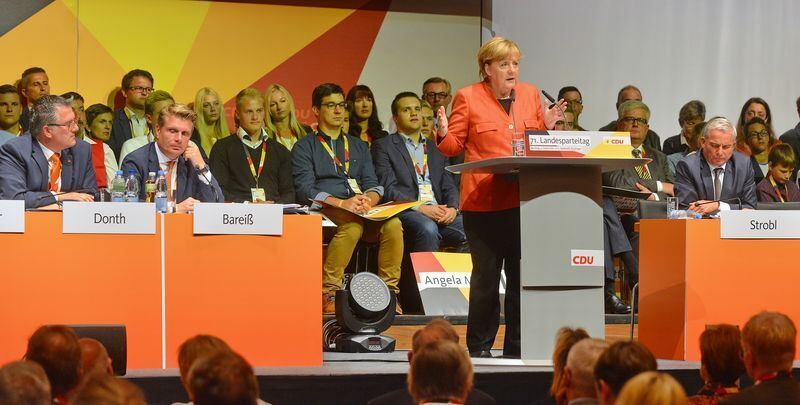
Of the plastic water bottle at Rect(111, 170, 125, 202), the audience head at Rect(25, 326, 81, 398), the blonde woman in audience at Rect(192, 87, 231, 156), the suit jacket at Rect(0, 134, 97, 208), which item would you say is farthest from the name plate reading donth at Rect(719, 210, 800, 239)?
the blonde woman in audience at Rect(192, 87, 231, 156)

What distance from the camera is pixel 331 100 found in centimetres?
767

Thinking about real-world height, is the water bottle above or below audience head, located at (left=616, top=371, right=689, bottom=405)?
above

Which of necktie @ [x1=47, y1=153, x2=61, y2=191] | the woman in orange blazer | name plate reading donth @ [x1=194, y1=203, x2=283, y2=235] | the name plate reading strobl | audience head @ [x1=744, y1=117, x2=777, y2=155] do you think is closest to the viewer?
the name plate reading strobl

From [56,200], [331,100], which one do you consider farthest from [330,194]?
[56,200]

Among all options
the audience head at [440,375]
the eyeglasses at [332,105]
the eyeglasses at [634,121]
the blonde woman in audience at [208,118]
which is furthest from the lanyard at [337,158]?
the audience head at [440,375]

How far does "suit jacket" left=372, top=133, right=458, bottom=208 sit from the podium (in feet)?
10.4

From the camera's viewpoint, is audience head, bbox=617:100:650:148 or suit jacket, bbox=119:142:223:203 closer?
suit jacket, bbox=119:142:223:203

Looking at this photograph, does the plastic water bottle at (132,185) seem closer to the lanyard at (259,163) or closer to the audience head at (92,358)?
the audience head at (92,358)

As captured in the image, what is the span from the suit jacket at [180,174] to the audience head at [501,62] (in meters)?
1.45

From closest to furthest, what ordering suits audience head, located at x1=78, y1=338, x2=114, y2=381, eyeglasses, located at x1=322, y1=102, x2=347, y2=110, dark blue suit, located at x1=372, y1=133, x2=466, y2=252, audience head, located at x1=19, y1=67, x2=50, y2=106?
audience head, located at x1=78, y1=338, x2=114, y2=381, dark blue suit, located at x1=372, y1=133, x2=466, y2=252, eyeglasses, located at x1=322, y1=102, x2=347, y2=110, audience head, located at x1=19, y1=67, x2=50, y2=106

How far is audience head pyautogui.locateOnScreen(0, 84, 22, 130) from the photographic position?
7453 millimetres

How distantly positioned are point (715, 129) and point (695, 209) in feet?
2.21

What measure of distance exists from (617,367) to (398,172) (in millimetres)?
5261

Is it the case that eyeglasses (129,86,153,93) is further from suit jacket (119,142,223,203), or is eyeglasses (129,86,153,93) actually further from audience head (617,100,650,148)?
audience head (617,100,650,148)
